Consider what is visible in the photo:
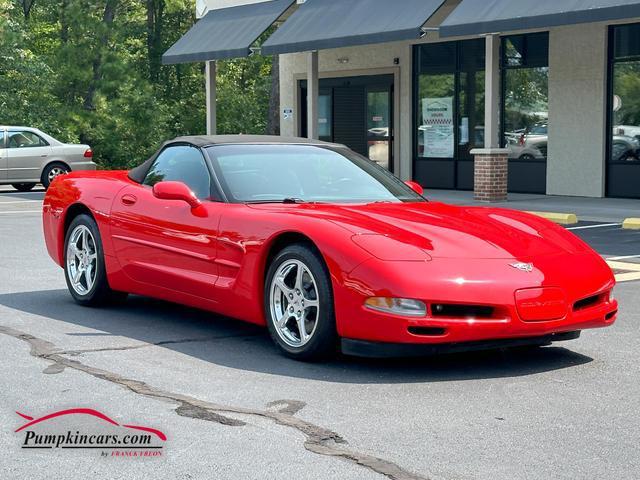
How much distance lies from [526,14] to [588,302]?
1182 centimetres

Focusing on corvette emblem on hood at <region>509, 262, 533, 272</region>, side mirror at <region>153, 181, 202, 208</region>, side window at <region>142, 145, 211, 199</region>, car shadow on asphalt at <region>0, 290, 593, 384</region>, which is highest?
side window at <region>142, 145, 211, 199</region>

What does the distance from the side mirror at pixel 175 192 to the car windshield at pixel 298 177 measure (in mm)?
232

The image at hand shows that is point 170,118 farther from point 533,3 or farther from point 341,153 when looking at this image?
point 341,153

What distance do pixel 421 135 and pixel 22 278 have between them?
15.9 meters

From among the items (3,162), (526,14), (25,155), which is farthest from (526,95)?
(3,162)

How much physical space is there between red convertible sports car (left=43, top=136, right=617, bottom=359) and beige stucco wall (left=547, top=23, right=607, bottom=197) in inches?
522

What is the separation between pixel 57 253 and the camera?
907 centimetres

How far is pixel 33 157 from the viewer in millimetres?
26078

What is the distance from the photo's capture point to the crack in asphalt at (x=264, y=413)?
4630mm

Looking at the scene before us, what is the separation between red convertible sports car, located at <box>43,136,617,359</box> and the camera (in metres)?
6.13

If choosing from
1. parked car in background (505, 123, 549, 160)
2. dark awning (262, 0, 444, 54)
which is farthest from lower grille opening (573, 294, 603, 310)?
parked car in background (505, 123, 549, 160)

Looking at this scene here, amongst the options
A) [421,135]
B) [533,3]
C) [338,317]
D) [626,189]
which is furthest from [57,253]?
[421,135]

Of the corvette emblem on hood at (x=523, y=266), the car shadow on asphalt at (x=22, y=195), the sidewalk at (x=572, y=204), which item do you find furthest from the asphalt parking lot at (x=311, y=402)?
the car shadow on asphalt at (x=22, y=195)

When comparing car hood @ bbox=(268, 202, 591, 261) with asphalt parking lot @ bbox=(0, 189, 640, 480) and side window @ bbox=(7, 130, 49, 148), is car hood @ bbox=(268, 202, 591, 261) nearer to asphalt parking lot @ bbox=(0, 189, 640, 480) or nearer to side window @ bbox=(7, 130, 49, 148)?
asphalt parking lot @ bbox=(0, 189, 640, 480)
